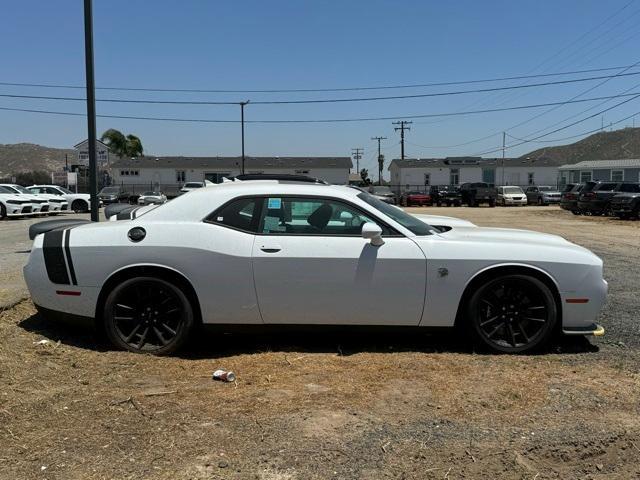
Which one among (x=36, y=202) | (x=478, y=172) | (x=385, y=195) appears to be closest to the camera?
(x=36, y=202)

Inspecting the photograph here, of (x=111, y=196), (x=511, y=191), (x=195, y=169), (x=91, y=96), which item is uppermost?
(x=195, y=169)

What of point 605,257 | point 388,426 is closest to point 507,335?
point 388,426

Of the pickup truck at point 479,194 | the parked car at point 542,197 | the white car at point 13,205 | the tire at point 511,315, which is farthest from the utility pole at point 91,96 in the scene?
the parked car at point 542,197

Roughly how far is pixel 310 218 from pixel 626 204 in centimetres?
2546

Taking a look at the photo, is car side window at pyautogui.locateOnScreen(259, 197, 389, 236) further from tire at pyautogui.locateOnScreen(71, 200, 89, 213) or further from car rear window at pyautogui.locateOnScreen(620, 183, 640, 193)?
tire at pyautogui.locateOnScreen(71, 200, 89, 213)

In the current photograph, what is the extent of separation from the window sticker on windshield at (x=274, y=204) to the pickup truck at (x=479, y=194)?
144 feet

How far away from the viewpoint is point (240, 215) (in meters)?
4.89

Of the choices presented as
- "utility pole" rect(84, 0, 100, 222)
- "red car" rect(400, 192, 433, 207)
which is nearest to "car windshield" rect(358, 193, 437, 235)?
"utility pole" rect(84, 0, 100, 222)

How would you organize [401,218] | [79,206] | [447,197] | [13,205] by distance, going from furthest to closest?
[447,197]
[79,206]
[13,205]
[401,218]

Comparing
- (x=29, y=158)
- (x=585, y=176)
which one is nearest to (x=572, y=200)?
(x=585, y=176)

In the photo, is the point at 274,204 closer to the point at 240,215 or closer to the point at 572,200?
the point at 240,215

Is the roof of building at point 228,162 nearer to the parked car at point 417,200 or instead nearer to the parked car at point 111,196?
the parked car at point 417,200

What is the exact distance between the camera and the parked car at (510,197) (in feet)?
161

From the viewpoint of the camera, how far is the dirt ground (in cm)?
306
